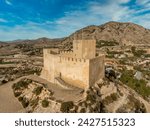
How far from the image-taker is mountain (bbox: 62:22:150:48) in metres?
106

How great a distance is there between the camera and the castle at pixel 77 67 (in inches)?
749

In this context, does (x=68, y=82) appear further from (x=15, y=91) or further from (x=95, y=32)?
(x=95, y=32)

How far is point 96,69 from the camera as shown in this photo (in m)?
20.9

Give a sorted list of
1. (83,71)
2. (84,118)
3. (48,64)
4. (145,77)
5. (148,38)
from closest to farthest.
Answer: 1. (84,118)
2. (83,71)
3. (48,64)
4. (145,77)
5. (148,38)

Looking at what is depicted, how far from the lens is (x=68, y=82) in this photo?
20.8 meters

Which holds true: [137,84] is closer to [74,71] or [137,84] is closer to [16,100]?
→ [74,71]

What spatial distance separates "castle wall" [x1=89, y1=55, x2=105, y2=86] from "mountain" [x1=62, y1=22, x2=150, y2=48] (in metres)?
77.6

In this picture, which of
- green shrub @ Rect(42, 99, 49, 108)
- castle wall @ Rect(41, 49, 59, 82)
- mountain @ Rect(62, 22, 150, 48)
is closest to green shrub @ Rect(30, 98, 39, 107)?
green shrub @ Rect(42, 99, 49, 108)

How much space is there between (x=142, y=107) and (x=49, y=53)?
13808 millimetres

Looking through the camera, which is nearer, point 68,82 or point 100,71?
point 68,82

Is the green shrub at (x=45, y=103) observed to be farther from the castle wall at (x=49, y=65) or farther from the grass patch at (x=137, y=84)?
the grass patch at (x=137, y=84)

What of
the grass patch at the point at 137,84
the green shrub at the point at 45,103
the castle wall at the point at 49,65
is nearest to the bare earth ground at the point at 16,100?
the green shrub at the point at 45,103

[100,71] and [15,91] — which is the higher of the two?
[100,71]

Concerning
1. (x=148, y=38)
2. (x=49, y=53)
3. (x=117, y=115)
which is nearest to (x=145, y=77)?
(x=49, y=53)
